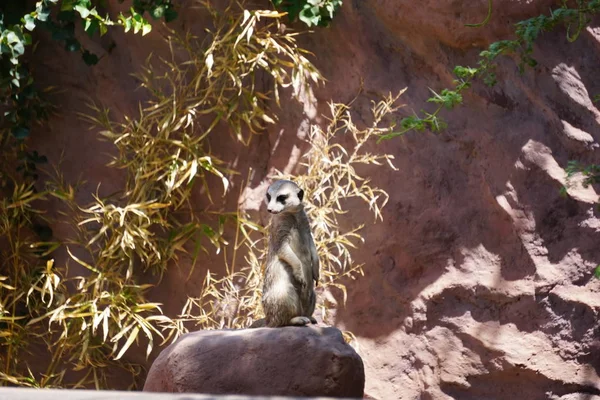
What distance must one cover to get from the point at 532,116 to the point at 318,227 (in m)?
1.36

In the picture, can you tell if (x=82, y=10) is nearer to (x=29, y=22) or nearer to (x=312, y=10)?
(x=29, y=22)

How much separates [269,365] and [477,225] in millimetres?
1960

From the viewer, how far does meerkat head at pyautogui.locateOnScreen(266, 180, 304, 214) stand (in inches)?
136

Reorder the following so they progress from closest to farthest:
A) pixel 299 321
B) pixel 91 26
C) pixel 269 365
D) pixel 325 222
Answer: pixel 269 365, pixel 299 321, pixel 325 222, pixel 91 26

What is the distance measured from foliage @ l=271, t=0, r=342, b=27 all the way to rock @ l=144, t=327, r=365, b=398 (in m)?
2.31

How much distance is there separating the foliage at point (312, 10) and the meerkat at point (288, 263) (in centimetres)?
172

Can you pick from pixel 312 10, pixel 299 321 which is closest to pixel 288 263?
pixel 299 321

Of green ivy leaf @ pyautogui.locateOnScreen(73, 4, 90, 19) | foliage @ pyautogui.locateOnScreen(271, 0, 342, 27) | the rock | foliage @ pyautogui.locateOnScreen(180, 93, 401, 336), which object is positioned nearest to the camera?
the rock

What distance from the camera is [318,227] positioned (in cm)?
465

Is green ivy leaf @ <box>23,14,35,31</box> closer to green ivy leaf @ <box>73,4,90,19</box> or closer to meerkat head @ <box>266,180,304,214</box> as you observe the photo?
green ivy leaf @ <box>73,4,90,19</box>

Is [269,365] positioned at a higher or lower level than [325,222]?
lower

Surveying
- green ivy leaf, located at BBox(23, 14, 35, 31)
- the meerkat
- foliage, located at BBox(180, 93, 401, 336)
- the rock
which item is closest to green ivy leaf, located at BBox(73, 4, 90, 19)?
green ivy leaf, located at BBox(23, 14, 35, 31)

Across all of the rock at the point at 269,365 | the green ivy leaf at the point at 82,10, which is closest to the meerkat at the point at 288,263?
the rock at the point at 269,365

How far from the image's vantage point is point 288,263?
3512 millimetres
